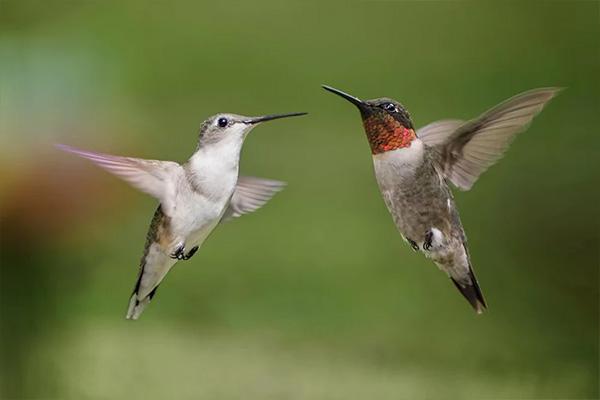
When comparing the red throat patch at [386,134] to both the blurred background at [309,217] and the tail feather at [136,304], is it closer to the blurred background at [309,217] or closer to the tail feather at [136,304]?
the tail feather at [136,304]

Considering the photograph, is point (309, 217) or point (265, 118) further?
point (309, 217)

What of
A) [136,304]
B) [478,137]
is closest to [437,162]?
[478,137]

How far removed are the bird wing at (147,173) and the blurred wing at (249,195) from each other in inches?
3.7

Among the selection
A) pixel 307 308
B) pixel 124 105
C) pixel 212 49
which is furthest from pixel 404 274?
pixel 124 105

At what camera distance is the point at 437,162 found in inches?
28.5

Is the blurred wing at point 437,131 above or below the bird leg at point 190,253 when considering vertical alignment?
above

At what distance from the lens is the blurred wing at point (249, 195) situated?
722 millimetres

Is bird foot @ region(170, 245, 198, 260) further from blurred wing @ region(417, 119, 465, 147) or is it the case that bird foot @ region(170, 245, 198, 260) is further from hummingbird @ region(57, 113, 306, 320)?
blurred wing @ region(417, 119, 465, 147)

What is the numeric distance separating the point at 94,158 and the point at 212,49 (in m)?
2.05

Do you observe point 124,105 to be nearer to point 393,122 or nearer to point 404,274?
point 404,274

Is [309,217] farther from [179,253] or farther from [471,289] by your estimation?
[179,253]

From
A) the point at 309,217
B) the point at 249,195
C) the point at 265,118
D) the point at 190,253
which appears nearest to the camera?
the point at 265,118

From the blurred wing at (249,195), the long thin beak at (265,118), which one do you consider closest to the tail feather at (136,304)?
the blurred wing at (249,195)

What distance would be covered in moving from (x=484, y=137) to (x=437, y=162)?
0.18 ft
